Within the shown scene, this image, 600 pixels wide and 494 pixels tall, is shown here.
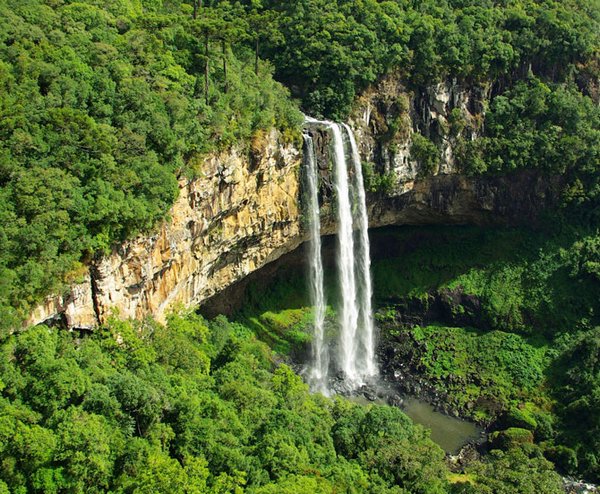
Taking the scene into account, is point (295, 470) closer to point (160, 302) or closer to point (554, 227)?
point (160, 302)

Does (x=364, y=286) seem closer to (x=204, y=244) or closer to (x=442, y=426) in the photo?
(x=442, y=426)

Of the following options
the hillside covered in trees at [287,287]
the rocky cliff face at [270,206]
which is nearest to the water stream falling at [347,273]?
the rocky cliff face at [270,206]

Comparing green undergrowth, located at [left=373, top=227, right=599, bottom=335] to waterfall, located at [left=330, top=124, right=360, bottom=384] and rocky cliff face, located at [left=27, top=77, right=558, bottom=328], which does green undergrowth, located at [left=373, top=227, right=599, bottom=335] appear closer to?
rocky cliff face, located at [left=27, top=77, right=558, bottom=328]

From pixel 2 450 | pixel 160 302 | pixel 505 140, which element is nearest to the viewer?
pixel 2 450

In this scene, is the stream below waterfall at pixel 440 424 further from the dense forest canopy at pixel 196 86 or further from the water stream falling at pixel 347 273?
the dense forest canopy at pixel 196 86

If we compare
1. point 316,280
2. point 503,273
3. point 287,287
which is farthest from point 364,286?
point 503,273

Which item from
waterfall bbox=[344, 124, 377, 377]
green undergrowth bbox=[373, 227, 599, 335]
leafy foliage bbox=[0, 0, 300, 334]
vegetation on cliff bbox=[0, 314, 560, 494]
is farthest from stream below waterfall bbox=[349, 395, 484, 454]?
leafy foliage bbox=[0, 0, 300, 334]

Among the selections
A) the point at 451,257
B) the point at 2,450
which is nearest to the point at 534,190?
the point at 451,257
